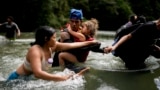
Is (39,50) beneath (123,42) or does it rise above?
above

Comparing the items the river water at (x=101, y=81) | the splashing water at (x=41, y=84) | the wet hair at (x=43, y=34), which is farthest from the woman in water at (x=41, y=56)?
the river water at (x=101, y=81)

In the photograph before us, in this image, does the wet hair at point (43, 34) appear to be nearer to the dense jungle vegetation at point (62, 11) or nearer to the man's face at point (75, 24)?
the man's face at point (75, 24)

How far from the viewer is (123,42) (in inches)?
288

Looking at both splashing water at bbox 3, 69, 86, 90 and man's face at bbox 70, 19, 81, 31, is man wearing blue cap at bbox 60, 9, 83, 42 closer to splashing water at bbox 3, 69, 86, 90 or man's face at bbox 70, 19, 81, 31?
man's face at bbox 70, 19, 81, 31

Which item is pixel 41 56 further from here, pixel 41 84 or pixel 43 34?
pixel 41 84

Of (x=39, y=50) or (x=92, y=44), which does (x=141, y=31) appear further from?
(x=39, y=50)

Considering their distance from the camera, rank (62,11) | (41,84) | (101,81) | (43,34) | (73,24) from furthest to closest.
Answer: (62,11), (73,24), (101,81), (41,84), (43,34)

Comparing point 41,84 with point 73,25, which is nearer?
point 41,84

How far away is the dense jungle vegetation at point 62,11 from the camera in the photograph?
112ft

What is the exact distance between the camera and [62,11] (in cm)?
3962

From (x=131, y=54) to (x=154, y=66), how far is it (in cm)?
98

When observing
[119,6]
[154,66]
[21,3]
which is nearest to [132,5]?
[119,6]

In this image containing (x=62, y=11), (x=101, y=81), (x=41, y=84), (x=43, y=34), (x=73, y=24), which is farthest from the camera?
(x=62, y=11)

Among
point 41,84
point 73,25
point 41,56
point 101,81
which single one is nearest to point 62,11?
→ point 73,25
